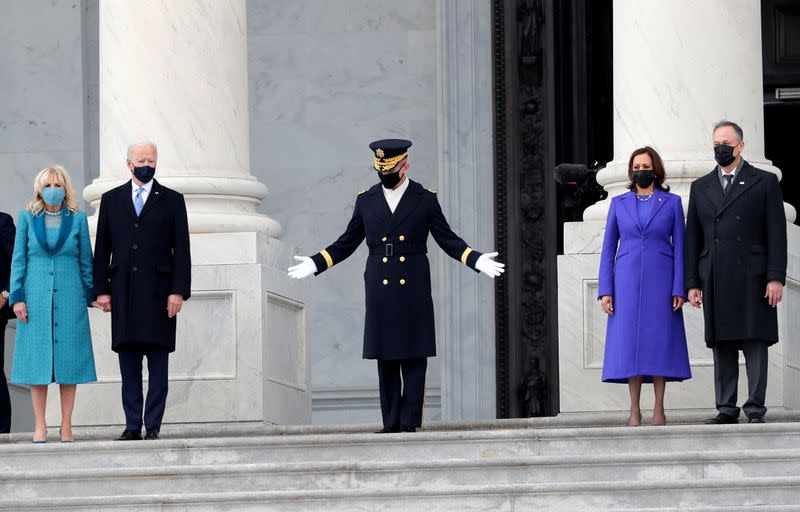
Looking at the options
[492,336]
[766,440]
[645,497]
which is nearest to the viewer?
[645,497]

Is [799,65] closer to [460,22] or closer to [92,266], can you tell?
[460,22]

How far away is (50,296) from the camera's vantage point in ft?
53.8

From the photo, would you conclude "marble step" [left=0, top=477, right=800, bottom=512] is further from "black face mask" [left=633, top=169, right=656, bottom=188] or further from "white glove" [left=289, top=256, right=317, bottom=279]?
"black face mask" [left=633, top=169, right=656, bottom=188]

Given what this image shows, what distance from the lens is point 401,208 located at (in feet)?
54.2

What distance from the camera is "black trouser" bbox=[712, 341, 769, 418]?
16109 millimetres

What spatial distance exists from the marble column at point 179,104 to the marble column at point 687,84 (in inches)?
128

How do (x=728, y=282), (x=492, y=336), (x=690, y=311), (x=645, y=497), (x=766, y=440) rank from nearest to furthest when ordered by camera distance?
1. (x=645, y=497)
2. (x=766, y=440)
3. (x=728, y=282)
4. (x=690, y=311)
5. (x=492, y=336)

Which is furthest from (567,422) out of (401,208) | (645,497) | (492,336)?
(492,336)

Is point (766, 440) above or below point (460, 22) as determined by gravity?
below

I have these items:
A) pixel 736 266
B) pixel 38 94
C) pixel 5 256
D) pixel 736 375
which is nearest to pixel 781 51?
pixel 38 94

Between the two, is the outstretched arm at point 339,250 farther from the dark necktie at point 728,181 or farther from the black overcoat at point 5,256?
the black overcoat at point 5,256

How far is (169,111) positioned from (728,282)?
5186 millimetres

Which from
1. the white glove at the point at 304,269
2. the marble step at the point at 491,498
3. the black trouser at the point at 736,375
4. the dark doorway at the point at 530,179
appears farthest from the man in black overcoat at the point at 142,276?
the dark doorway at the point at 530,179

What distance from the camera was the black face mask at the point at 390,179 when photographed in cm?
1650
